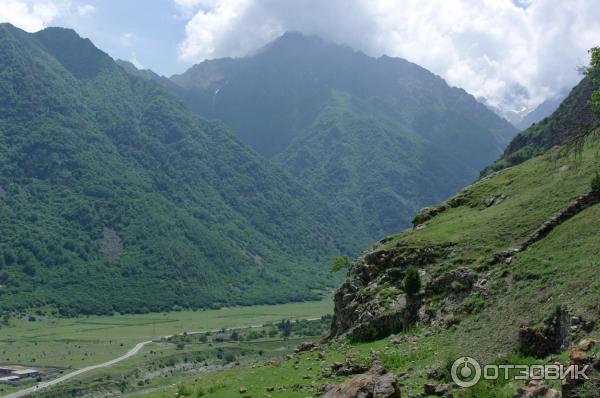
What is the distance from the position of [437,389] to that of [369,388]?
278cm

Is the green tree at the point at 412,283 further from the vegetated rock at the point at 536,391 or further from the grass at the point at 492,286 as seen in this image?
the vegetated rock at the point at 536,391

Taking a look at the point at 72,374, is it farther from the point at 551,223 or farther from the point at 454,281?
the point at 551,223

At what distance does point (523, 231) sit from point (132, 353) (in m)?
96.9

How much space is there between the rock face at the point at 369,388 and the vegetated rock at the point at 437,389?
1.51 metres

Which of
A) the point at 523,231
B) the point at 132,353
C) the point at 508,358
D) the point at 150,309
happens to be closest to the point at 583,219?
the point at 523,231

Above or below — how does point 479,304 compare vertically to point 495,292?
below

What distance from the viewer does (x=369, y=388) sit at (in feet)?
62.7

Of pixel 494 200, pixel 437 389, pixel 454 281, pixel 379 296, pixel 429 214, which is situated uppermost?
pixel 494 200

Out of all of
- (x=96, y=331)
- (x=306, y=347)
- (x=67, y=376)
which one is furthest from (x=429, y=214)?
(x=96, y=331)

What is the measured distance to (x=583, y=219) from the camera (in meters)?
32.0

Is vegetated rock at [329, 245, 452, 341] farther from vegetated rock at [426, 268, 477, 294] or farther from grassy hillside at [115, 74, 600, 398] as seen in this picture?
vegetated rock at [426, 268, 477, 294]

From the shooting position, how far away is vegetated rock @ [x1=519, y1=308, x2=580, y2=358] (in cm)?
2159

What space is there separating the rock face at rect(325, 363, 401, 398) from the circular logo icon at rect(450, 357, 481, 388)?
2.38m

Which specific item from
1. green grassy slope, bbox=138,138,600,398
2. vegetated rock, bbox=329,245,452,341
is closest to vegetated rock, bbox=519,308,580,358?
green grassy slope, bbox=138,138,600,398
